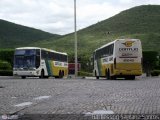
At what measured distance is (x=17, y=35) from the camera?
140 meters

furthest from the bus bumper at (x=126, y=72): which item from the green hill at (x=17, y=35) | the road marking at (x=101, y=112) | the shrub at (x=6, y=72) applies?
the green hill at (x=17, y=35)

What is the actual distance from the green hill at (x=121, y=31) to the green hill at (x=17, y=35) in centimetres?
1539

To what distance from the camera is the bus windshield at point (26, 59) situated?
140ft

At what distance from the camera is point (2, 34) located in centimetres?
13638

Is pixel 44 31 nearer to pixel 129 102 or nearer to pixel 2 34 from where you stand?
pixel 2 34

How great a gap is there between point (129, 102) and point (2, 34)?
125 metres

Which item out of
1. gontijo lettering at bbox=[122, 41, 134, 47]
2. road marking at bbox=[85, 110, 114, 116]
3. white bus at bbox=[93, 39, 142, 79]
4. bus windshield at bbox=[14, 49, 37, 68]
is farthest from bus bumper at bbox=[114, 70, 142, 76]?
road marking at bbox=[85, 110, 114, 116]

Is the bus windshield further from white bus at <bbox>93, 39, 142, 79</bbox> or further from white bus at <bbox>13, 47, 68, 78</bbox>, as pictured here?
white bus at <bbox>93, 39, 142, 79</bbox>

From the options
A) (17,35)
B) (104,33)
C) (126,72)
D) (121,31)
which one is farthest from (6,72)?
(17,35)

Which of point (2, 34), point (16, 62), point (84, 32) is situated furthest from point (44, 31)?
point (16, 62)

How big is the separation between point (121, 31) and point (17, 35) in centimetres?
4046

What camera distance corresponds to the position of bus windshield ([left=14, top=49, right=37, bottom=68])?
42.8 m

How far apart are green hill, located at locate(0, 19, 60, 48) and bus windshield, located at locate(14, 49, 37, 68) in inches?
3146

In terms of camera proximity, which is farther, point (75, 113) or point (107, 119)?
point (75, 113)
